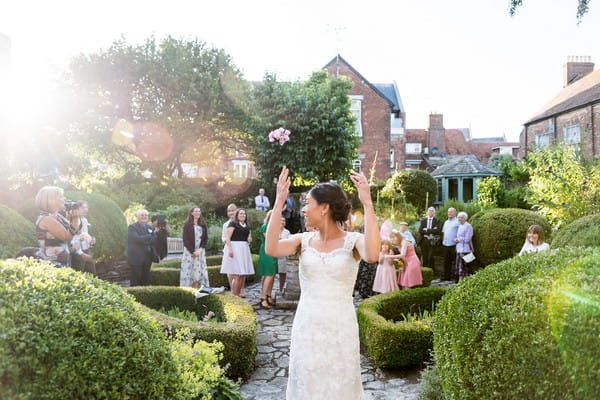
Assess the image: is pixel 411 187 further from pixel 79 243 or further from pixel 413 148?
pixel 413 148

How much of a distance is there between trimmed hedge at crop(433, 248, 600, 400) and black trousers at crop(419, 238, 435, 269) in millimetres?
10487

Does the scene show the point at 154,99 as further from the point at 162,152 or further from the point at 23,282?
the point at 23,282

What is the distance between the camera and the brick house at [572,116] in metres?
23.9

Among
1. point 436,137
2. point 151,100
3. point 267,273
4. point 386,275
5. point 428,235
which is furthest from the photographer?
point 436,137

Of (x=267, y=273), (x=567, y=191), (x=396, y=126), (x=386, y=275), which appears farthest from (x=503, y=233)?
(x=396, y=126)

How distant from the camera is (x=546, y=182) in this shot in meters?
13.4

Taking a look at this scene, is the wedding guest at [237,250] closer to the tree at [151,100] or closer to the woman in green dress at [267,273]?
the woman in green dress at [267,273]

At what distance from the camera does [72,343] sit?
2209 millimetres

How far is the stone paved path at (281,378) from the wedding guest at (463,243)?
6.68 meters

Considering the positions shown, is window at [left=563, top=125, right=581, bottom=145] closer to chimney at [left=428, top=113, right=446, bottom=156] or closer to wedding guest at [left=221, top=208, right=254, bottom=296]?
chimney at [left=428, top=113, right=446, bottom=156]

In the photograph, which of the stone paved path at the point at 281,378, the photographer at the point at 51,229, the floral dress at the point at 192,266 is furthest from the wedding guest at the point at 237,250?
the photographer at the point at 51,229

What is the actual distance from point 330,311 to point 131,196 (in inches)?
969

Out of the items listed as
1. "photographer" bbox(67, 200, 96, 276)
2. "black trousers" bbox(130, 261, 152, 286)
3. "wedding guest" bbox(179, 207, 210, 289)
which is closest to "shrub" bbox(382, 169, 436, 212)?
"wedding guest" bbox(179, 207, 210, 289)

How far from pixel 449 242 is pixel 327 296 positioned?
10679mm
